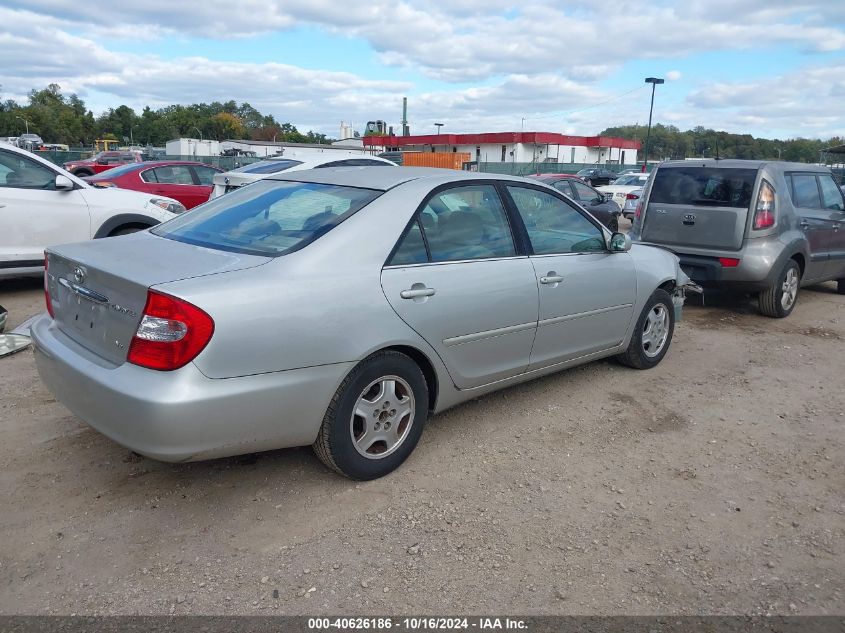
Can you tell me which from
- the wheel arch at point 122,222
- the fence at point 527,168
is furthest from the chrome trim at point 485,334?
the fence at point 527,168

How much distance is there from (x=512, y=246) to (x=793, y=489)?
206 centimetres

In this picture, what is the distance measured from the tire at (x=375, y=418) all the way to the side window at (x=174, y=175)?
32.2ft

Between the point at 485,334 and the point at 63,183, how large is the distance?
5.73 meters

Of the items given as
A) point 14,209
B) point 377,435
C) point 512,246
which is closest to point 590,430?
point 512,246

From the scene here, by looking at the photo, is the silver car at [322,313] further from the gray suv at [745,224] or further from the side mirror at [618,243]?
the gray suv at [745,224]

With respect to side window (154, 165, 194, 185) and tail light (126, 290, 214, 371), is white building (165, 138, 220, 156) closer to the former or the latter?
side window (154, 165, 194, 185)

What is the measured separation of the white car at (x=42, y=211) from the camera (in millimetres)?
7070

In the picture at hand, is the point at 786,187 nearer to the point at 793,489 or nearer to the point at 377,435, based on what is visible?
the point at 793,489

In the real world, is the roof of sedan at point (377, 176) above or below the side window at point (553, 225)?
above

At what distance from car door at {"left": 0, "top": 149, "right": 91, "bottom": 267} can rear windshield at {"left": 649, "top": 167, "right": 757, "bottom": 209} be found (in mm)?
6558

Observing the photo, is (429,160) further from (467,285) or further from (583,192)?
(467,285)

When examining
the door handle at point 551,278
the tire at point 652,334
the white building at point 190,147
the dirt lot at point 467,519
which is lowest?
the dirt lot at point 467,519

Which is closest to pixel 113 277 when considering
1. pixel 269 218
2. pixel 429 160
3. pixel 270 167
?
pixel 269 218

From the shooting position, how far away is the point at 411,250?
3586 millimetres
